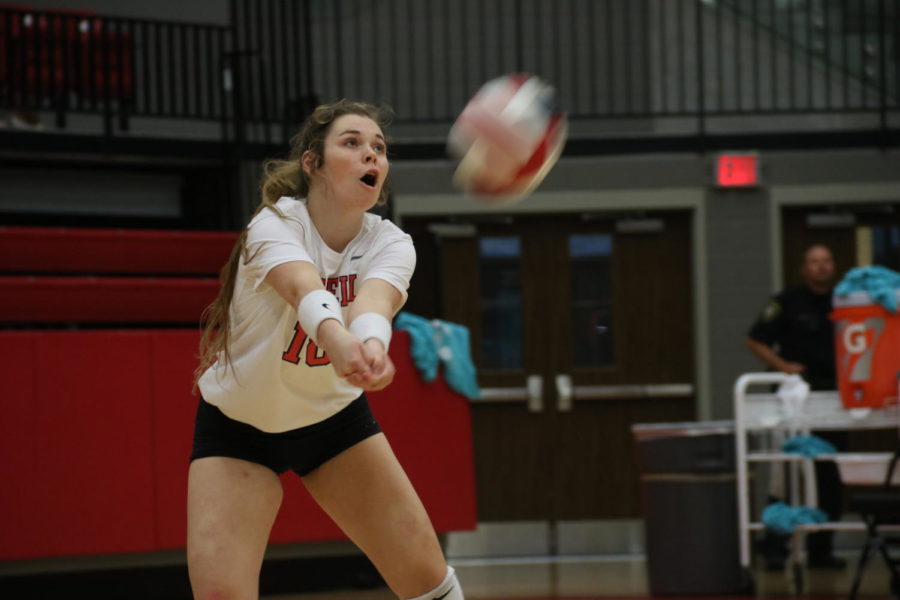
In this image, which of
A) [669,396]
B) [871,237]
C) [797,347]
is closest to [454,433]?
[797,347]

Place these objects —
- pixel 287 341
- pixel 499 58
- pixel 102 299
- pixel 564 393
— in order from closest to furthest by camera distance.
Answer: pixel 287 341
pixel 102 299
pixel 564 393
pixel 499 58

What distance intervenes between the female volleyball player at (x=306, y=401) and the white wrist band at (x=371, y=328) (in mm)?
230

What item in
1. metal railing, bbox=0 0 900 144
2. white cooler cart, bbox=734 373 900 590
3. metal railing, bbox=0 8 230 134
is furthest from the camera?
metal railing, bbox=0 0 900 144

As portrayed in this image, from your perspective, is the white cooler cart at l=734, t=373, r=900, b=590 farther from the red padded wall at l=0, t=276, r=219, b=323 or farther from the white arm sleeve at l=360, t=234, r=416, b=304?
the white arm sleeve at l=360, t=234, r=416, b=304

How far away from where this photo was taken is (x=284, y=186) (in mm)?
3320

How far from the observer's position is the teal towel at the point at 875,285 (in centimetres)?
622

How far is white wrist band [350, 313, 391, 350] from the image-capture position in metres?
2.62

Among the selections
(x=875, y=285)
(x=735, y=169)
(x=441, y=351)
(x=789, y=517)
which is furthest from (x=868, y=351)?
(x=735, y=169)

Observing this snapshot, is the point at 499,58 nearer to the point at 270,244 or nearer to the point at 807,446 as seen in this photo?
the point at 807,446

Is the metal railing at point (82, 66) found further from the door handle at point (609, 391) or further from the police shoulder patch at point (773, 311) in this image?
the police shoulder patch at point (773, 311)

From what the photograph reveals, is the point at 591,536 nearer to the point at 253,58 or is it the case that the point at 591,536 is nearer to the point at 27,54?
the point at 253,58

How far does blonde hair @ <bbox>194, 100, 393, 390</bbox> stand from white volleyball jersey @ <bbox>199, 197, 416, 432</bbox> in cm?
3

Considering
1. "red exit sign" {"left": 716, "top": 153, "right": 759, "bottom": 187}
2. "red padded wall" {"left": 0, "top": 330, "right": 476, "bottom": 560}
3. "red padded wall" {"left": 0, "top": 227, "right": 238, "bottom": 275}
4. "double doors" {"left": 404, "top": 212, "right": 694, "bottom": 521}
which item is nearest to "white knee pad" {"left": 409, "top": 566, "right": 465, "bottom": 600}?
"red padded wall" {"left": 0, "top": 330, "right": 476, "bottom": 560}

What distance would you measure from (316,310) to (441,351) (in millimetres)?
4484
